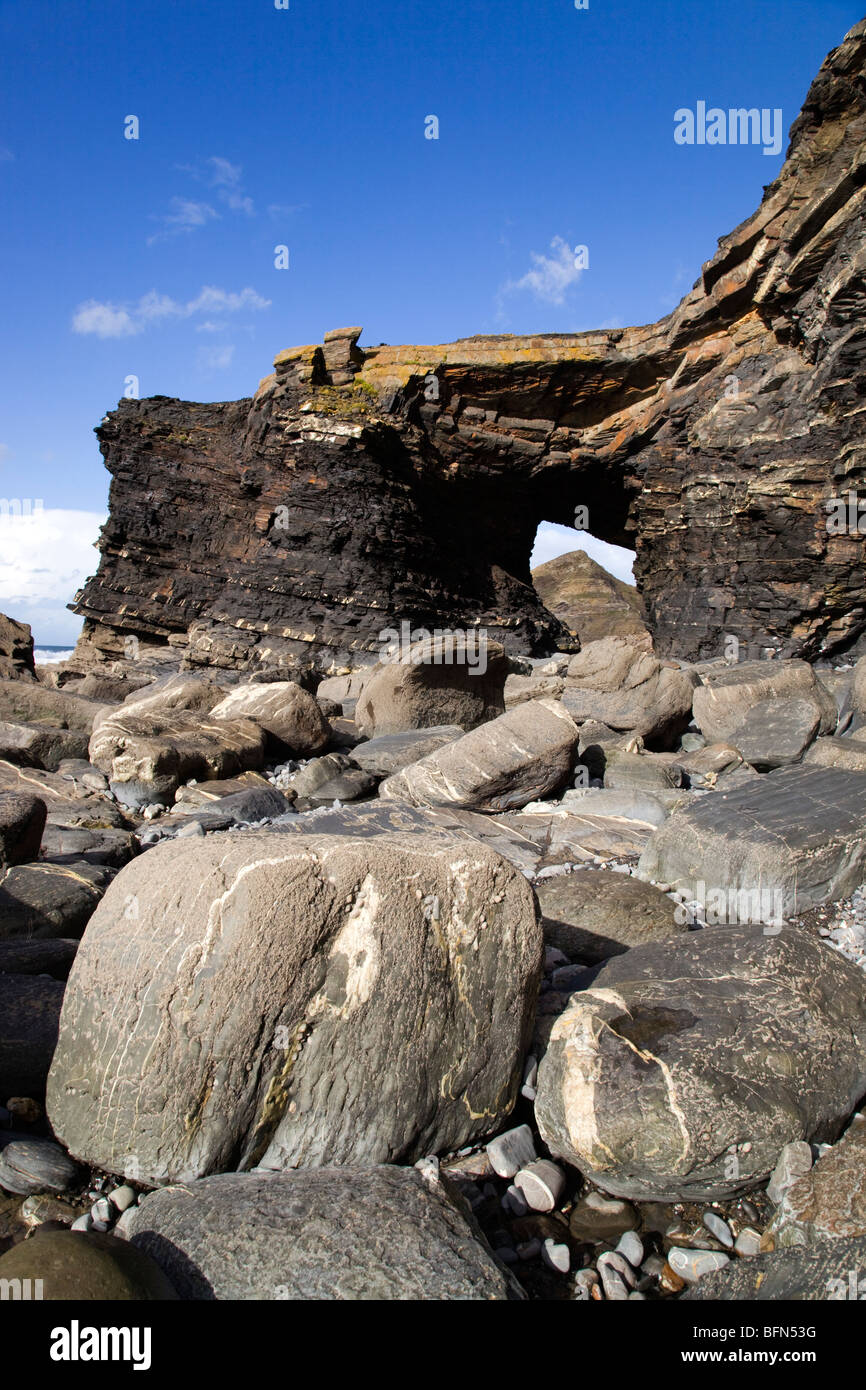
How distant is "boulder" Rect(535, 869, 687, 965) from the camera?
182 inches

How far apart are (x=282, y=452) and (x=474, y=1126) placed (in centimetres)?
2065

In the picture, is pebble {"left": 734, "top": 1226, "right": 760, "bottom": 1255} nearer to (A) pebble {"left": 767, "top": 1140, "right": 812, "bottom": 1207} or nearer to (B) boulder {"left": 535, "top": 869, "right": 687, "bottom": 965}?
(A) pebble {"left": 767, "top": 1140, "right": 812, "bottom": 1207}

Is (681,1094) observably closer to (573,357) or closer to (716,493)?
(716,493)

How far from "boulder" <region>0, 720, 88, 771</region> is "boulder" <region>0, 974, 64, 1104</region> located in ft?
22.8

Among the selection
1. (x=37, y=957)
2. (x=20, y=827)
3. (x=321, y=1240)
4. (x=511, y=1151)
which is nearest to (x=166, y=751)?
(x=20, y=827)

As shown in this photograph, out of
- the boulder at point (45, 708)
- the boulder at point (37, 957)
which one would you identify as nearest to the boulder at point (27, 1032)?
the boulder at point (37, 957)

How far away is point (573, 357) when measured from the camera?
1980 cm

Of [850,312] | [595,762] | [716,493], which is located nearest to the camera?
[595,762]

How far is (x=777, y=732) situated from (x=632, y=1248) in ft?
22.2

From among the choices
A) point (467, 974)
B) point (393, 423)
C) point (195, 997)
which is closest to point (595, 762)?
point (467, 974)

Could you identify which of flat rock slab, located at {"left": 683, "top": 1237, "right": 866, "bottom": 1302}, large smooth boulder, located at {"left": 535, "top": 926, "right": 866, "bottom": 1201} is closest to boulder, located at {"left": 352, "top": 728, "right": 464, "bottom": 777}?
large smooth boulder, located at {"left": 535, "top": 926, "right": 866, "bottom": 1201}

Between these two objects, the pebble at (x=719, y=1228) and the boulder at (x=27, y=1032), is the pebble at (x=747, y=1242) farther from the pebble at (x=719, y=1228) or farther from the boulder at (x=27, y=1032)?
the boulder at (x=27, y=1032)

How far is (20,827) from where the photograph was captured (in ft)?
18.9

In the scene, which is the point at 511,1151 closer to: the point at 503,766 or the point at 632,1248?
the point at 632,1248
